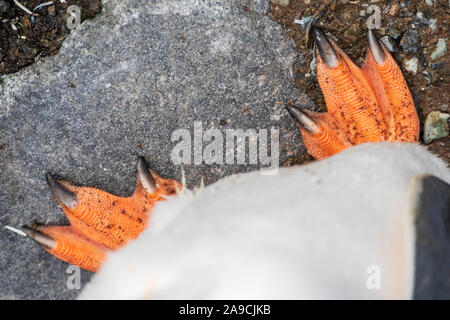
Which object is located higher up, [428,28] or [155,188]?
[428,28]

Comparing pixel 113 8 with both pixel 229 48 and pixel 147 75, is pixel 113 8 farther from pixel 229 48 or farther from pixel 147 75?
pixel 229 48

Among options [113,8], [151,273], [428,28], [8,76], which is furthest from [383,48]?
[8,76]

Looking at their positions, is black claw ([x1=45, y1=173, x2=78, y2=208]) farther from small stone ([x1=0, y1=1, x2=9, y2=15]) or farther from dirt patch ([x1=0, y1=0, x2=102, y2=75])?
small stone ([x1=0, y1=1, x2=9, y2=15])

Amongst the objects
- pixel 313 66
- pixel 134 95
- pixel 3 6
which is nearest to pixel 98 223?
pixel 134 95

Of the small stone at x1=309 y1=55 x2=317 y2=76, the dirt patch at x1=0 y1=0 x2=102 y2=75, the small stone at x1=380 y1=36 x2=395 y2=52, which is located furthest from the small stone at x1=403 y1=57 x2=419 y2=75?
the dirt patch at x1=0 y1=0 x2=102 y2=75

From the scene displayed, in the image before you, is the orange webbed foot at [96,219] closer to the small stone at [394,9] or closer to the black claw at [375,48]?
the black claw at [375,48]

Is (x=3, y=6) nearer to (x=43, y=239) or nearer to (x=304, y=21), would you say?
(x=43, y=239)
